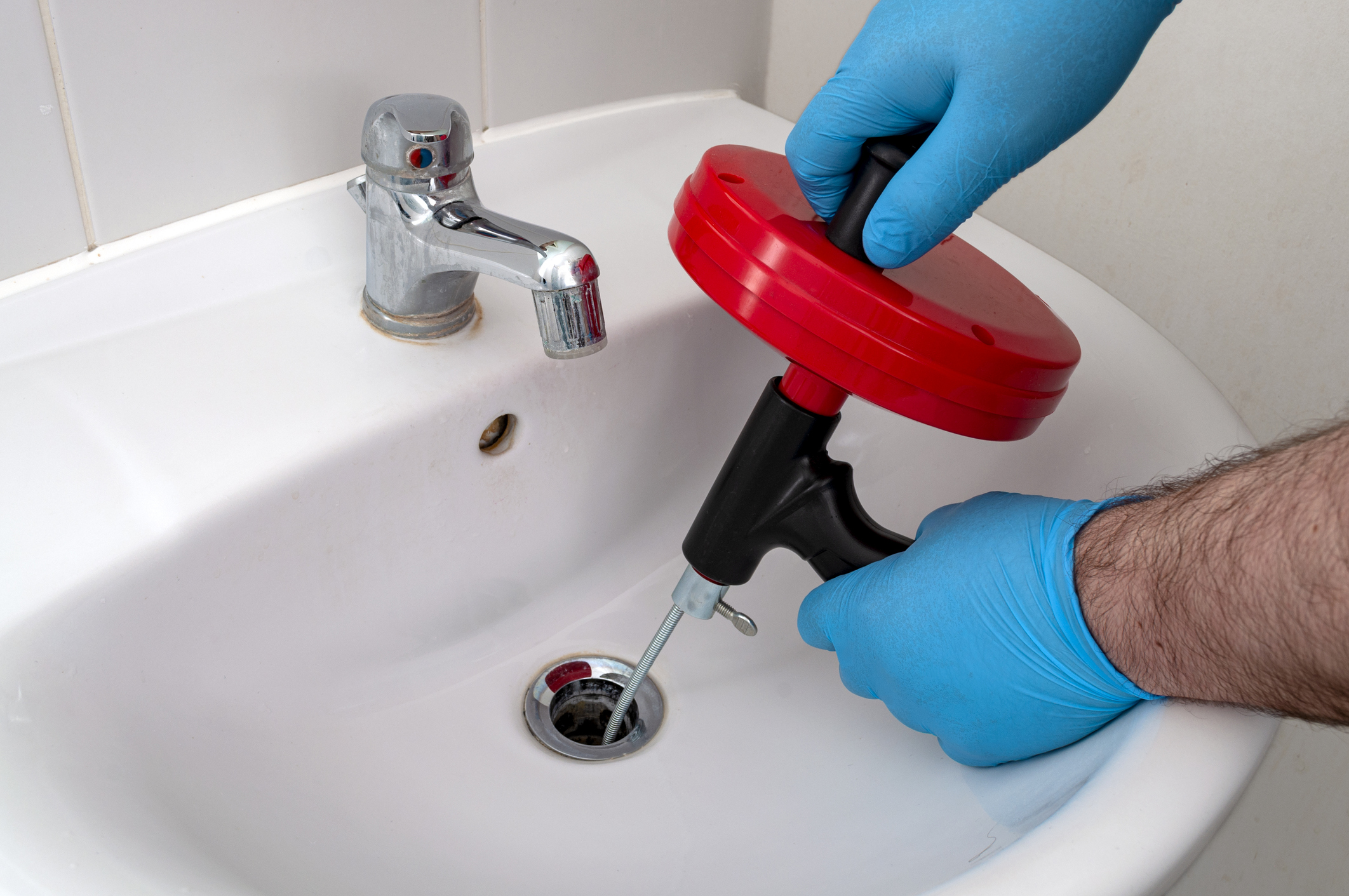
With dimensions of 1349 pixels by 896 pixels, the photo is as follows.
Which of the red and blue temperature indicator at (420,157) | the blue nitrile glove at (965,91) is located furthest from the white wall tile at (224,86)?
the blue nitrile glove at (965,91)

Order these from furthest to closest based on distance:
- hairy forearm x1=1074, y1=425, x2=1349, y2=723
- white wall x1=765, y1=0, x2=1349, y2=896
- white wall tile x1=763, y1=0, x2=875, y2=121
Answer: white wall tile x1=763, y1=0, x2=875, y2=121
white wall x1=765, y1=0, x2=1349, y2=896
hairy forearm x1=1074, y1=425, x2=1349, y2=723

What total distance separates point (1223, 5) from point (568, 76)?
17.8 inches

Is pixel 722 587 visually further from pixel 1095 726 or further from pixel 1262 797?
pixel 1262 797

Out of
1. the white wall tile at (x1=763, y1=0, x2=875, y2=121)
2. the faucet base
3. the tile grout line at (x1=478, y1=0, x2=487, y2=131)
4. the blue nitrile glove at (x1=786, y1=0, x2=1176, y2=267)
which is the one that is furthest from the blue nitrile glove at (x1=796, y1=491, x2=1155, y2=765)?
the white wall tile at (x1=763, y1=0, x2=875, y2=121)

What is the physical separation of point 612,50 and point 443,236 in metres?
0.29

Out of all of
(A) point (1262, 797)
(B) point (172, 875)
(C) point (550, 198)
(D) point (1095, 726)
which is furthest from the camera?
(A) point (1262, 797)

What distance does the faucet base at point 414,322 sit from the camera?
1.69ft

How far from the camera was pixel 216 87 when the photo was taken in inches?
19.6

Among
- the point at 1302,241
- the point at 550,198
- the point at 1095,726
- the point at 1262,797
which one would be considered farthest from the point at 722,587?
the point at 1262,797

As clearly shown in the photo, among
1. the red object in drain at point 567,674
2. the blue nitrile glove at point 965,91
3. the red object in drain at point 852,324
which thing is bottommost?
the red object in drain at point 567,674

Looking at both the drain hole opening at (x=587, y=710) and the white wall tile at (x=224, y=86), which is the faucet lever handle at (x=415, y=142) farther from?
the drain hole opening at (x=587, y=710)

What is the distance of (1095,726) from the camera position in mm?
419

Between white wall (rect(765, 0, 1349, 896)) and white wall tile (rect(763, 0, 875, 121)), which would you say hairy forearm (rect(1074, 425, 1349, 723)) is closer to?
white wall (rect(765, 0, 1349, 896))

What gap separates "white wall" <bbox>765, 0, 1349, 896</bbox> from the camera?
67cm
